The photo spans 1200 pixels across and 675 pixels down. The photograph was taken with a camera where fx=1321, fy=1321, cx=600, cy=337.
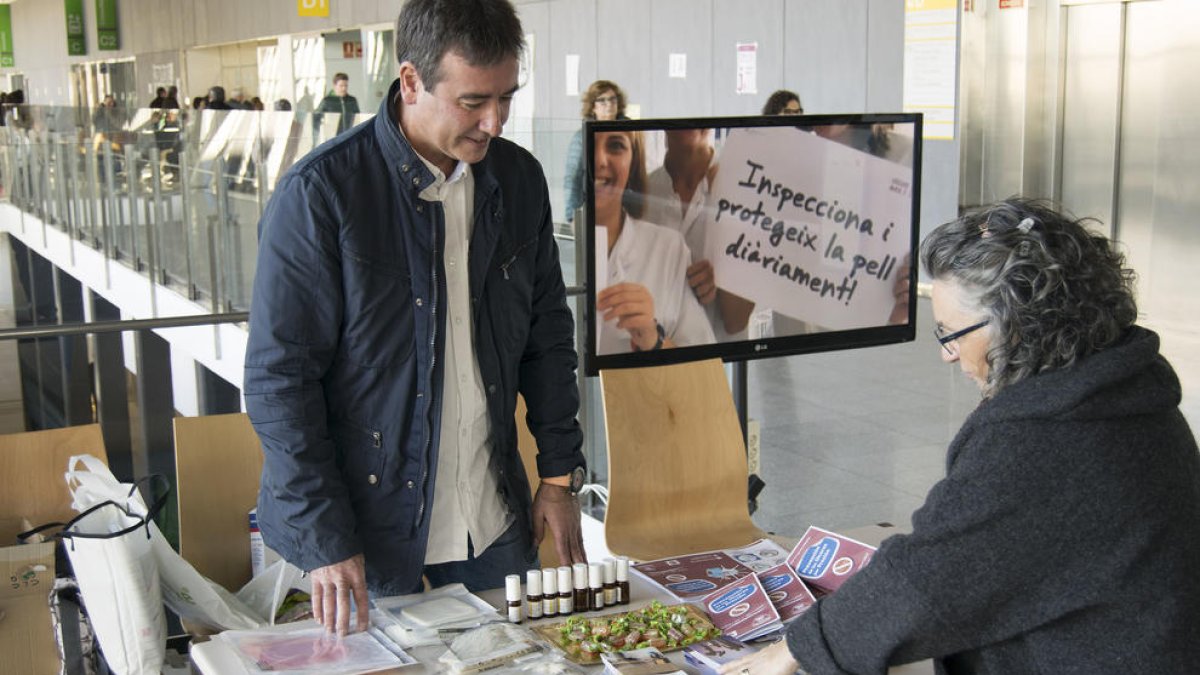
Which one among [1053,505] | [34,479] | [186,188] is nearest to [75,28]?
[186,188]

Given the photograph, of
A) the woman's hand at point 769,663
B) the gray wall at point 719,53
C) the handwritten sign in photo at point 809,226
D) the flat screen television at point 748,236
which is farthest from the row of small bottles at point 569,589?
the gray wall at point 719,53

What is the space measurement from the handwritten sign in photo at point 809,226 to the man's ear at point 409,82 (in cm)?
144

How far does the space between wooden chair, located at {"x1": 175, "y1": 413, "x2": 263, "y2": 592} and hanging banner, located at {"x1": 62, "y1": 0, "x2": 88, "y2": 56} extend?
29.2 metres

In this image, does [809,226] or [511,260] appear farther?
[809,226]

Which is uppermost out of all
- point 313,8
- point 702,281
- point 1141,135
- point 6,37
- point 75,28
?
point 6,37

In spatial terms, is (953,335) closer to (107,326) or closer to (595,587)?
(595,587)

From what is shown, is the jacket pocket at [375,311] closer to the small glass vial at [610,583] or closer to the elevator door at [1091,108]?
the small glass vial at [610,583]

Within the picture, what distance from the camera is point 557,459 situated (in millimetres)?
2551

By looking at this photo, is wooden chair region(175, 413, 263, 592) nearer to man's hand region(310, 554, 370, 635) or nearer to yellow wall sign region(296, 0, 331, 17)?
man's hand region(310, 554, 370, 635)

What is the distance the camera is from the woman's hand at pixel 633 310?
3.43 meters

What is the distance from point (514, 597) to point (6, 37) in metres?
38.3

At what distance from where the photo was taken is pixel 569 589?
2.28m

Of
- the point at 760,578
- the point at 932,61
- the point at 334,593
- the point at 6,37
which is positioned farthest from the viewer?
the point at 6,37

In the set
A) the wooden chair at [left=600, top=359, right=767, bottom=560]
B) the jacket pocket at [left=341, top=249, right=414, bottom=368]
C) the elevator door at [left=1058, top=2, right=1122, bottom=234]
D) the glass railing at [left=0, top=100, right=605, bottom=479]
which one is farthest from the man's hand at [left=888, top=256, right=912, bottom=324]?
the elevator door at [left=1058, top=2, right=1122, bottom=234]
